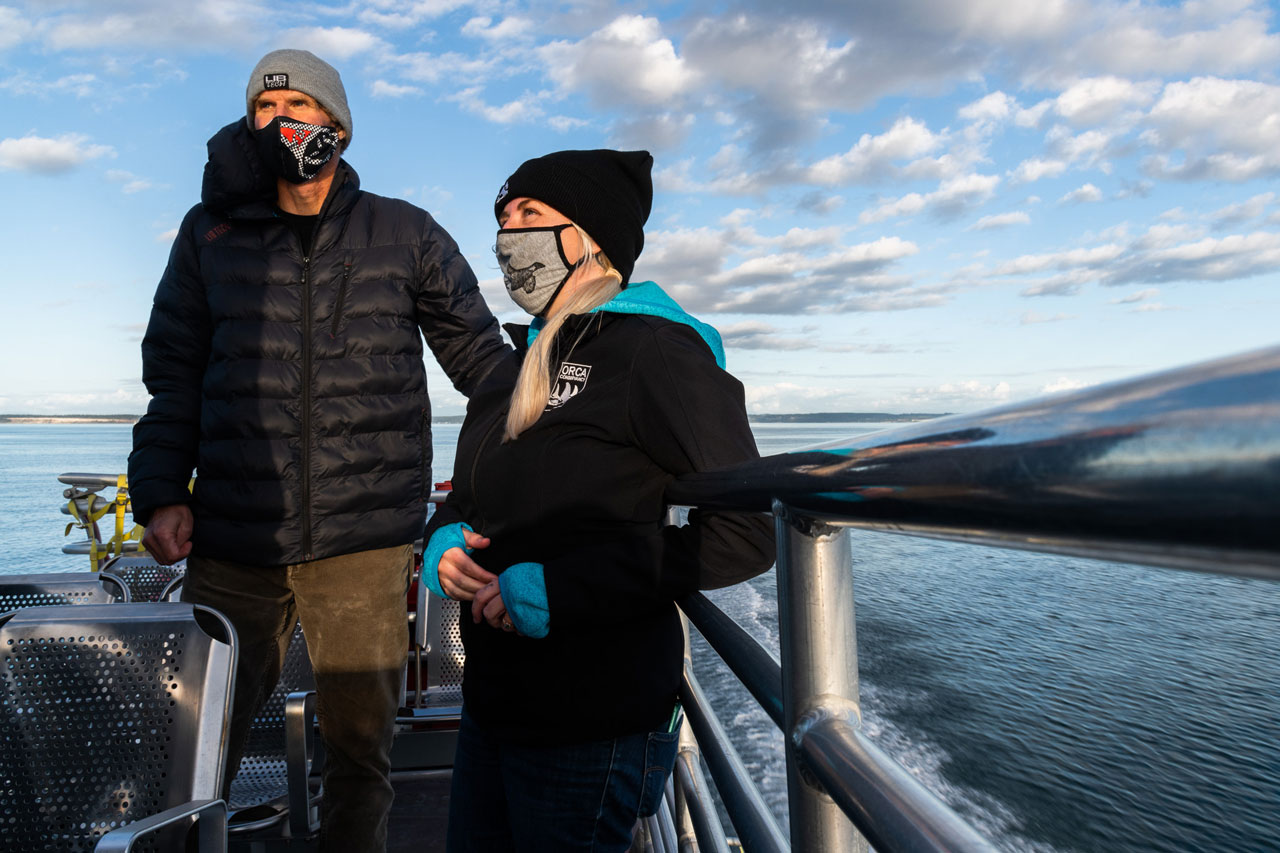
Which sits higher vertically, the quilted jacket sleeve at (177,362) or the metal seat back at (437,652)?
the quilted jacket sleeve at (177,362)

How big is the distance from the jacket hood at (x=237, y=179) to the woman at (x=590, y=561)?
54.6 inches

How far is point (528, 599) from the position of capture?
1409 millimetres

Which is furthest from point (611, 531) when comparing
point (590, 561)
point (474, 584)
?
point (474, 584)

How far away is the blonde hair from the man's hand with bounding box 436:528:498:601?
0.19m

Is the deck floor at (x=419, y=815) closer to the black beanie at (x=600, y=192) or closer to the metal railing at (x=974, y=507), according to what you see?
the black beanie at (x=600, y=192)

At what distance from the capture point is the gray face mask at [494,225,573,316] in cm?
190

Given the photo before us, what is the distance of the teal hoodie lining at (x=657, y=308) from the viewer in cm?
157

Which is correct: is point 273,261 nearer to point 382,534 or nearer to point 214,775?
point 382,534

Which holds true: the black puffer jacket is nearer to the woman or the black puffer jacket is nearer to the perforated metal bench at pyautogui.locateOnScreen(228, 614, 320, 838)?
the perforated metal bench at pyautogui.locateOnScreen(228, 614, 320, 838)

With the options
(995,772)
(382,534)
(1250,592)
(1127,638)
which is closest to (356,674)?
(382,534)

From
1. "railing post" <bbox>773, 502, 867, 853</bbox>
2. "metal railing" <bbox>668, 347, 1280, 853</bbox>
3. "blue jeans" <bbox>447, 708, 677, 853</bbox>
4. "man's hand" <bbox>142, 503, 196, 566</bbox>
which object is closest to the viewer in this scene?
"metal railing" <bbox>668, 347, 1280, 853</bbox>

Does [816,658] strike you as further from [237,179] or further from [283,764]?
[283,764]

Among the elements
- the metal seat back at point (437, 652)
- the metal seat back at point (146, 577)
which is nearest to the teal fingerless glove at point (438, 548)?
the metal seat back at point (437, 652)

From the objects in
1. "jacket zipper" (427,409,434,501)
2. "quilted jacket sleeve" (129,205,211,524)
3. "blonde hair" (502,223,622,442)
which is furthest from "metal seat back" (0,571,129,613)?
"blonde hair" (502,223,622,442)
